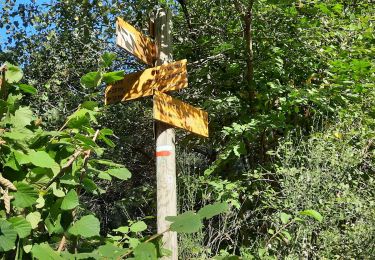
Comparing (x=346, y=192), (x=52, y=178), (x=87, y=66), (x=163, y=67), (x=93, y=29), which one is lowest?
(x=346, y=192)

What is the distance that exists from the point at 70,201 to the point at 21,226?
0.12 metres

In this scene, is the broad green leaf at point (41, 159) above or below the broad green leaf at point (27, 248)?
above

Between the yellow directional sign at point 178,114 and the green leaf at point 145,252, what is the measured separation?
1675 millimetres

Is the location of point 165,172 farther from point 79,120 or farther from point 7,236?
point 7,236

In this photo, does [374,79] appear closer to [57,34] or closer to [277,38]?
[277,38]

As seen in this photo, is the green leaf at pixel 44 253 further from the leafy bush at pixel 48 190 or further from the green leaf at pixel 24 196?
the green leaf at pixel 24 196

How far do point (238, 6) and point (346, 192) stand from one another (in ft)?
5.84

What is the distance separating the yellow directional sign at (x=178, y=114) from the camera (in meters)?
2.78

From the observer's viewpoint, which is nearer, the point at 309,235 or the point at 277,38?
the point at 309,235

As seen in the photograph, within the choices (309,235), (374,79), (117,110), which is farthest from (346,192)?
(117,110)

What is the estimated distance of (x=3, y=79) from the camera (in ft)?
4.09

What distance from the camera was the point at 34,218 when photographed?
3.85 ft

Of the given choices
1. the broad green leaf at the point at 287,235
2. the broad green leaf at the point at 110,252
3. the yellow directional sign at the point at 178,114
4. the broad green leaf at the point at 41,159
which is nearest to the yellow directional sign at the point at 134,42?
the yellow directional sign at the point at 178,114

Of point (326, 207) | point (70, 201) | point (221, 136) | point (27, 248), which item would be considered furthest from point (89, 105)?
point (221, 136)
